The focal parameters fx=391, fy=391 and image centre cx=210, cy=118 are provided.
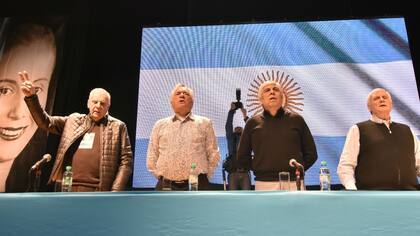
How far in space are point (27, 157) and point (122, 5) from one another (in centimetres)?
200

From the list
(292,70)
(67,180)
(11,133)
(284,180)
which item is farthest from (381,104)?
(11,133)

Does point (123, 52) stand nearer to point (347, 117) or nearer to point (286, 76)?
point (286, 76)

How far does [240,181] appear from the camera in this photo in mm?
2871

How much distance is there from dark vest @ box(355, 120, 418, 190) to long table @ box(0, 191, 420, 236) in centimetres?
141

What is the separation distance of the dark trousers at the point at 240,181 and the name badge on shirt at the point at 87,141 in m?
1.05

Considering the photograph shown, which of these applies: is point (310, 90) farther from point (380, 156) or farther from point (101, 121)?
point (101, 121)

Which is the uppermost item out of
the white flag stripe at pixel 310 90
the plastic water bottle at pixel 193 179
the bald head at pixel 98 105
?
the white flag stripe at pixel 310 90

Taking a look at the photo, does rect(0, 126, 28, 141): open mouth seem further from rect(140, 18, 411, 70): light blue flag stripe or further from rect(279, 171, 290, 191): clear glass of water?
rect(279, 171, 290, 191): clear glass of water

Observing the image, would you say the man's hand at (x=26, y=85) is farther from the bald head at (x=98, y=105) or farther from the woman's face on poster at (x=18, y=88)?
the woman's face on poster at (x=18, y=88)

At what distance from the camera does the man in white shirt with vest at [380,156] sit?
236cm

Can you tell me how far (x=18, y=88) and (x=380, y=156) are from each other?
10.8ft

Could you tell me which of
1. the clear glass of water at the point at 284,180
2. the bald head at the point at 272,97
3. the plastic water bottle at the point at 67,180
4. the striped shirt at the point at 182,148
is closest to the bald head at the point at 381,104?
the bald head at the point at 272,97

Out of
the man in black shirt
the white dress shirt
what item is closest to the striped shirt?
the man in black shirt

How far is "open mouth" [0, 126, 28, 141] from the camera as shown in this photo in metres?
3.61
